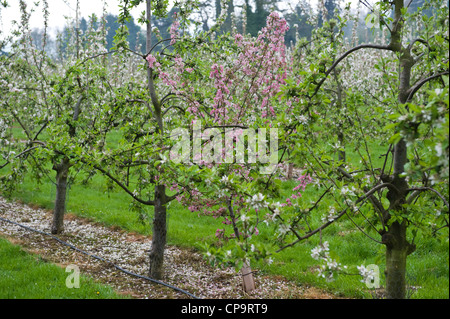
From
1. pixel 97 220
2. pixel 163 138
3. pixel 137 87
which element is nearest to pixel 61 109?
pixel 137 87

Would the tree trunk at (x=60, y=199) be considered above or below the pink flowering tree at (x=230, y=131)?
below

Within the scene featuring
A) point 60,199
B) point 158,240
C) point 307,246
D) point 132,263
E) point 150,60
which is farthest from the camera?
point 60,199

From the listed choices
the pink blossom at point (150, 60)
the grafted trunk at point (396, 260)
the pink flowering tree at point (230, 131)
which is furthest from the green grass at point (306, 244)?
the pink blossom at point (150, 60)

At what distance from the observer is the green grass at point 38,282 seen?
185 inches

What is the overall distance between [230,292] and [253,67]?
12.7ft

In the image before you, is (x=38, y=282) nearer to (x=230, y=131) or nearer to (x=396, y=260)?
(x=230, y=131)

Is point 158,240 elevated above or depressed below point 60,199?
below

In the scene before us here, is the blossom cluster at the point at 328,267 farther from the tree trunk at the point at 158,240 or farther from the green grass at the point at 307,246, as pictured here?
the tree trunk at the point at 158,240

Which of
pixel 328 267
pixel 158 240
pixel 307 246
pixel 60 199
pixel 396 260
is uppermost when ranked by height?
pixel 328 267

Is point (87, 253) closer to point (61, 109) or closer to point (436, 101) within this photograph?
point (61, 109)

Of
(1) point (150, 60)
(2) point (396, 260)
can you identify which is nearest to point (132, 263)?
(1) point (150, 60)

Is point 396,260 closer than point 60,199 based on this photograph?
Yes

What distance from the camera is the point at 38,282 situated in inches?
199
